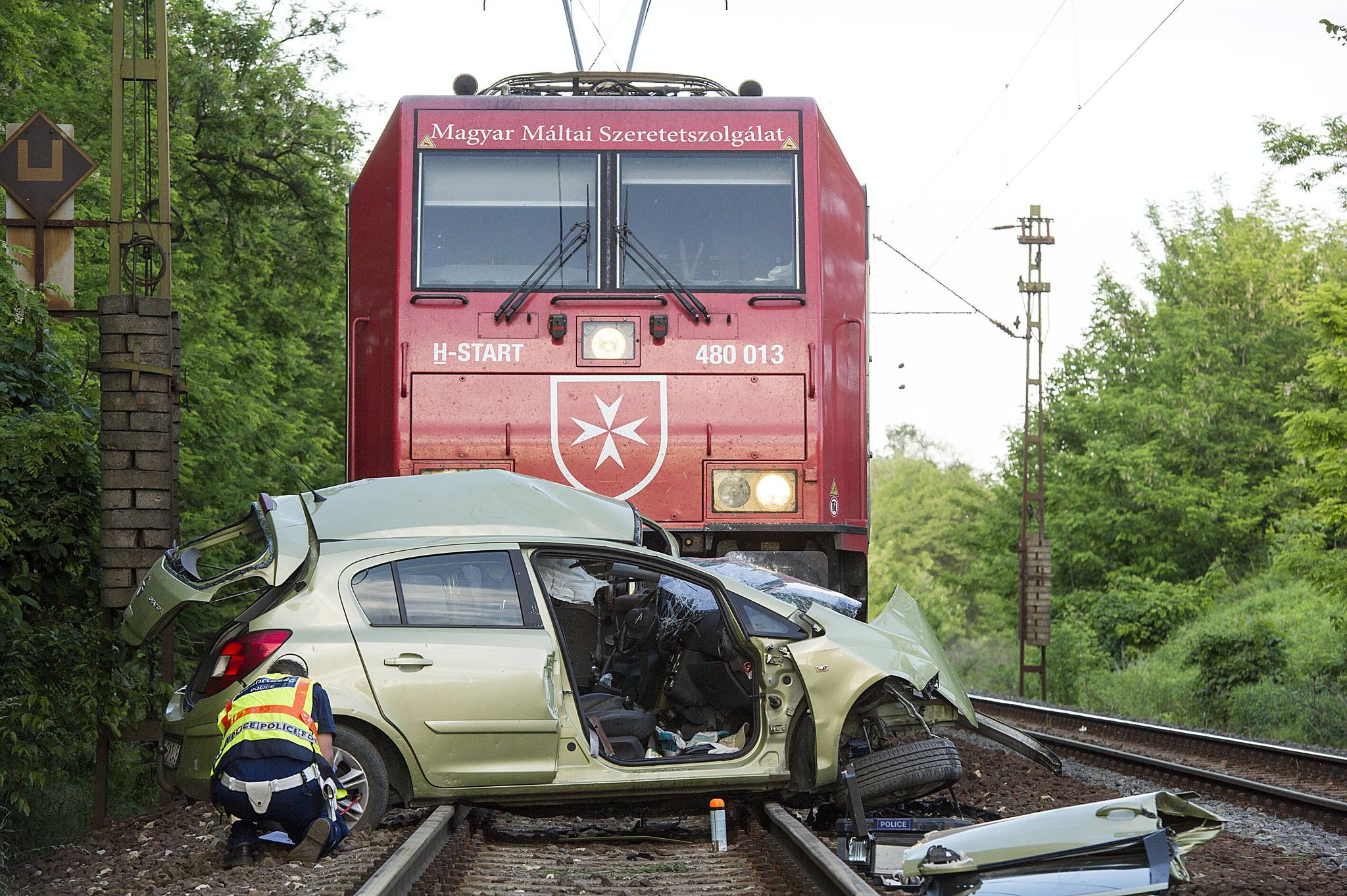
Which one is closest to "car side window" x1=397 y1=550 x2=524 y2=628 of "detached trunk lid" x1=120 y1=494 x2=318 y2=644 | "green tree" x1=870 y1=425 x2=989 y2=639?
"detached trunk lid" x1=120 y1=494 x2=318 y2=644

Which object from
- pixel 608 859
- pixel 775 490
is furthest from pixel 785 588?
pixel 608 859

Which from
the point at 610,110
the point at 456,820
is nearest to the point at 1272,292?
the point at 610,110

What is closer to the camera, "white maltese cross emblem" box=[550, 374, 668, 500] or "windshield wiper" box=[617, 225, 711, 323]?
"white maltese cross emblem" box=[550, 374, 668, 500]

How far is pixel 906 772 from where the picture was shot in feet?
22.3

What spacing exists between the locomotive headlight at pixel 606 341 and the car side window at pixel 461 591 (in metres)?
2.30

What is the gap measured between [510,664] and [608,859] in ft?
3.20

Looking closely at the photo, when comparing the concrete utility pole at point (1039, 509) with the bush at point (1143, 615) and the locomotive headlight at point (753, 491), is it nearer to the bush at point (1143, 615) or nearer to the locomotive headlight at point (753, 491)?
the bush at point (1143, 615)

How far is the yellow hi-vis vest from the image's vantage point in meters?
5.94

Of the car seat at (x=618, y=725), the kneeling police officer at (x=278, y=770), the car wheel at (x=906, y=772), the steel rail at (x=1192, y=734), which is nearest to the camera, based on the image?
the kneeling police officer at (x=278, y=770)

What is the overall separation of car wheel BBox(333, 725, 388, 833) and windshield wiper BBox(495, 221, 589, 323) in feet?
10.6

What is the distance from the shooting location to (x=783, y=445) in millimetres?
8891

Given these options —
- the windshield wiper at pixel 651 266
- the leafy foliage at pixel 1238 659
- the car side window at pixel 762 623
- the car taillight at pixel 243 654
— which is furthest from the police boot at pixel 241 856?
the leafy foliage at pixel 1238 659

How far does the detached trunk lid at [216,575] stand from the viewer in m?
6.63

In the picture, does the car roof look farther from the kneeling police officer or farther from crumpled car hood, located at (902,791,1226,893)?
crumpled car hood, located at (902,791,1226,893)
